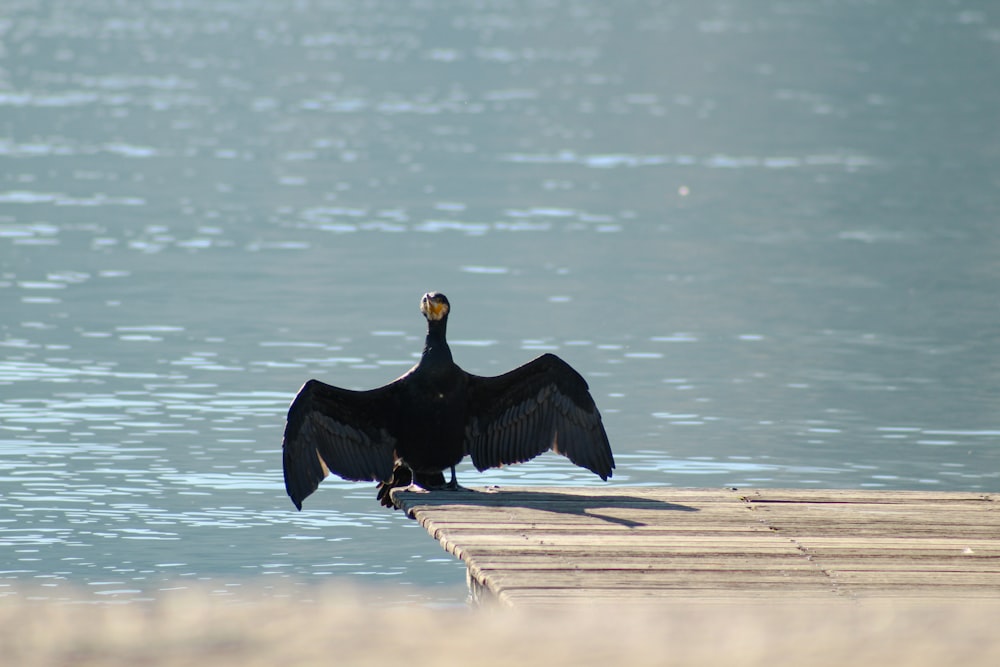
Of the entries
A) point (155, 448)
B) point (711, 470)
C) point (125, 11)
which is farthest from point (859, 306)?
point (125, 11)

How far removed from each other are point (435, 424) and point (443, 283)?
14.5 metres

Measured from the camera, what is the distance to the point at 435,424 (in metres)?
11.0

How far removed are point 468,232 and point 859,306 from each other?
8.19 m

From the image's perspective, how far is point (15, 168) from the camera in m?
36.8

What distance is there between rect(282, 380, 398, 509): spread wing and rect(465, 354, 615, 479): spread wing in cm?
58

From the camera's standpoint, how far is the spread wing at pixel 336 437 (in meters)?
10.9

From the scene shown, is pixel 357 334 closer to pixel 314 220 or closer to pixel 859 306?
pixel 859 306

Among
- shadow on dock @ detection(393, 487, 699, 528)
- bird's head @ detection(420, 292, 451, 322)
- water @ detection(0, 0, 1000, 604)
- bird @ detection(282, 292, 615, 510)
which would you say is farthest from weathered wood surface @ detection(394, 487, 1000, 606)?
water @ detection(0, 0, 1000, 604)

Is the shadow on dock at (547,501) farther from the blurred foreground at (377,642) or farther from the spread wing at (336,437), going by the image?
the blurred foreground at (377,642)

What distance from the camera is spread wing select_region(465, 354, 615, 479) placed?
11195 millimetres

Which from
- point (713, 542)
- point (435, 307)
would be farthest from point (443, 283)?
point (713, 542)

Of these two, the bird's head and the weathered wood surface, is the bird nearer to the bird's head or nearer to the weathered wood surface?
the bird's head

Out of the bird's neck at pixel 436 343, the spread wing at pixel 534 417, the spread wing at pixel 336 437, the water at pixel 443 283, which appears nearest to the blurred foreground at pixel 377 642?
the spread wing at pixel 336 437

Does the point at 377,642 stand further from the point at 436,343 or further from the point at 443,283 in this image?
the point at 443,283
